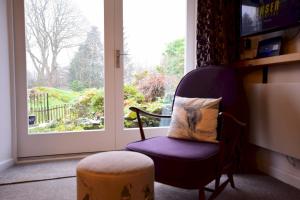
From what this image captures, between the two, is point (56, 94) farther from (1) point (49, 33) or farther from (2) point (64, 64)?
(1) point (49, 33)

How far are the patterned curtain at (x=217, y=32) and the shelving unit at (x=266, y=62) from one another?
0.15 m

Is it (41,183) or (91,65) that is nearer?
(41,183)

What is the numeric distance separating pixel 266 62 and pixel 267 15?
1.24 feet

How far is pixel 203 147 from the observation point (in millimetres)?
1624

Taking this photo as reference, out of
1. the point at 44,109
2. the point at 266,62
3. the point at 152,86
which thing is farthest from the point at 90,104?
the point at 266,62

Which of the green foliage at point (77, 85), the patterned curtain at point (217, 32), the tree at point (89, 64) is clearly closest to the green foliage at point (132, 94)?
the tree at point (89, 64)

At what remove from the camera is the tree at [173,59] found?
287 centimetres

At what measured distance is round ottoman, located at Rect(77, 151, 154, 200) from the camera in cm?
119

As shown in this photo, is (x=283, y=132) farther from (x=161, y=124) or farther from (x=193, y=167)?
(x=161, y=124)

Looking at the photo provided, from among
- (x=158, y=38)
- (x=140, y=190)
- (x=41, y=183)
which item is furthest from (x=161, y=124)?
(x=140, y=190)

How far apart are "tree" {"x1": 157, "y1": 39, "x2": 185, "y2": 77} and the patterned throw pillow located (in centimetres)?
97

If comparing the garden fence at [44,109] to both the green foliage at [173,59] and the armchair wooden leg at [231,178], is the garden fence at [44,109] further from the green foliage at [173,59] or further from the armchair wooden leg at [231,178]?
the armchair wooden leg at [231,178]

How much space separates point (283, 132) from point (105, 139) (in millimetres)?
1726

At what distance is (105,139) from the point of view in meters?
2.74
